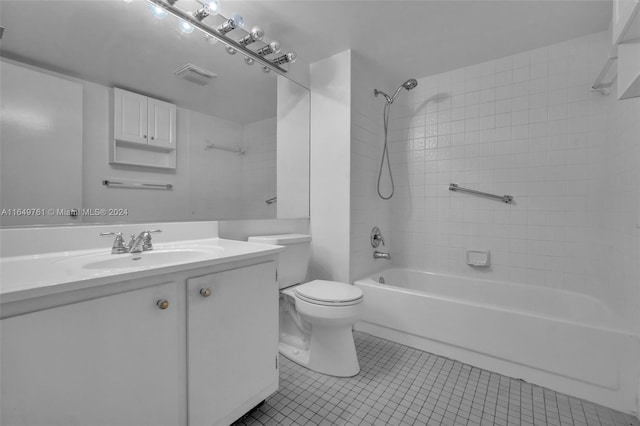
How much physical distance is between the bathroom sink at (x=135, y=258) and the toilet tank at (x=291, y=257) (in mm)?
540

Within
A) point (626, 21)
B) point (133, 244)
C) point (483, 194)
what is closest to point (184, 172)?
point (133, 244)

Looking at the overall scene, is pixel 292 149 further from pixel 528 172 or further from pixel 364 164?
pixel 528 172

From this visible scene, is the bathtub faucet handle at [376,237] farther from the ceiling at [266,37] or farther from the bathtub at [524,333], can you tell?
the ceiling at [266,37]

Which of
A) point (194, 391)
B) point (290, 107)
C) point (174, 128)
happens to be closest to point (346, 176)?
point (290, 107)

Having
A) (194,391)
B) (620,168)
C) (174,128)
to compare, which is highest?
(174,128)

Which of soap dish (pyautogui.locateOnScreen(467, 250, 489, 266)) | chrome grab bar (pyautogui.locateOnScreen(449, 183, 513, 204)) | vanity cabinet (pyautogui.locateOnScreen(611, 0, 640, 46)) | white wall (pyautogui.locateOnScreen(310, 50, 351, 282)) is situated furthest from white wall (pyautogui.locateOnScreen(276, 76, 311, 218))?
vanity cabinet (pyautogui.locateOnScreen(611, 0, 640, 46))

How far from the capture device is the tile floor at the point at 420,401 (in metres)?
1.18

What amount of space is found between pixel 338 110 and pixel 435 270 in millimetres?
1608

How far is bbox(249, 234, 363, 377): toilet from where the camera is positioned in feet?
4.76

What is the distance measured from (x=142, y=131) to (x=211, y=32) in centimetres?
67

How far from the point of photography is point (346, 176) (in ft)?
6.70

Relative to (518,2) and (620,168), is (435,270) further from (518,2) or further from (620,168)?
(518,2)

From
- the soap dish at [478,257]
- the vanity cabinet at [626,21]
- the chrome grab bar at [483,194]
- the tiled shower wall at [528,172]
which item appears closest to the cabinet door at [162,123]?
the vanity cabinet at [626,21]

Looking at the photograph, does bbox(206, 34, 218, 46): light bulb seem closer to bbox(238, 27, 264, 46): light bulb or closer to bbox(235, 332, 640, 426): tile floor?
Answer: bbox(238, 27, 264, 46): light bulb
